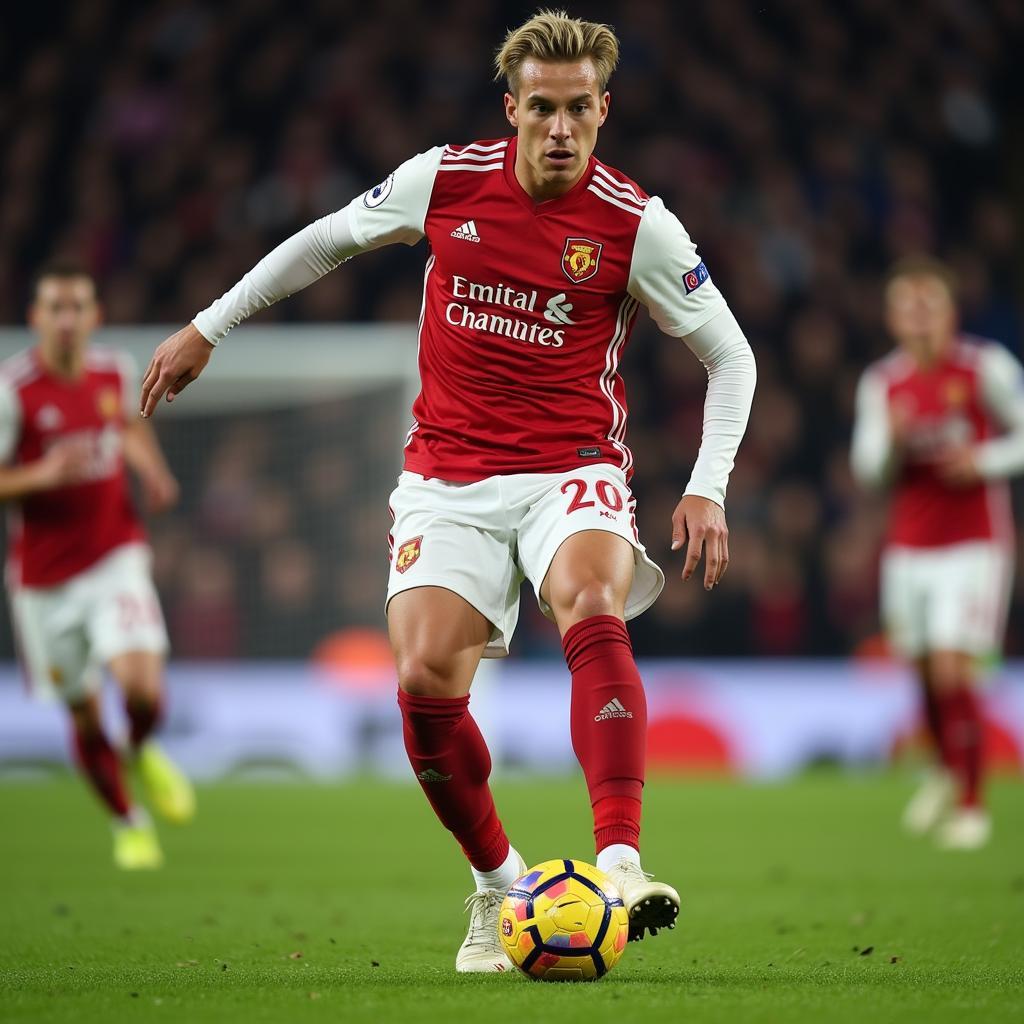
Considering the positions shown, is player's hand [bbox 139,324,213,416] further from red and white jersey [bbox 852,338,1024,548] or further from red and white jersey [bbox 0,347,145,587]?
red and white jersey [bbox 852,338,1024,548]

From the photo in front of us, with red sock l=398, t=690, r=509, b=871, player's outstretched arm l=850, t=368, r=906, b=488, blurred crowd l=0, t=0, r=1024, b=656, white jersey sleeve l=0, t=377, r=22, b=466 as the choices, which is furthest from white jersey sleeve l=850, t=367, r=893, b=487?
blurred crowd l=0, t=0, r=1024, b=656

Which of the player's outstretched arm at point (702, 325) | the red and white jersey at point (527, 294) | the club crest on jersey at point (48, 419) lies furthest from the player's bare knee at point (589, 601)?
the club crest on jersey at point (48, 419)

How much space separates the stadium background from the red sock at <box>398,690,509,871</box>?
29.4 ft

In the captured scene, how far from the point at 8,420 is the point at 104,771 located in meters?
1.64

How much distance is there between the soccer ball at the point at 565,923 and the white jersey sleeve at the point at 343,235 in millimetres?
1580

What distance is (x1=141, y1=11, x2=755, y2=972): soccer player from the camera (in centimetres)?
420

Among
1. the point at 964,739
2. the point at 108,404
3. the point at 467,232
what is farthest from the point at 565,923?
the point at 964,739

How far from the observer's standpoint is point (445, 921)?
5.49m

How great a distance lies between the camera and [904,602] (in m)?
9.34

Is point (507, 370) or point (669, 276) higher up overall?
point (669, 276)

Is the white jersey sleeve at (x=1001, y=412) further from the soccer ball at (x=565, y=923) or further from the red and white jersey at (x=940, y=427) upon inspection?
the soccer ball at (x=565, y=923)

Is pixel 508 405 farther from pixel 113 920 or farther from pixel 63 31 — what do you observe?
pixel 63 31

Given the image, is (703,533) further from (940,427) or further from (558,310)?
(940,427)

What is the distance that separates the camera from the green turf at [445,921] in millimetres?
3574
